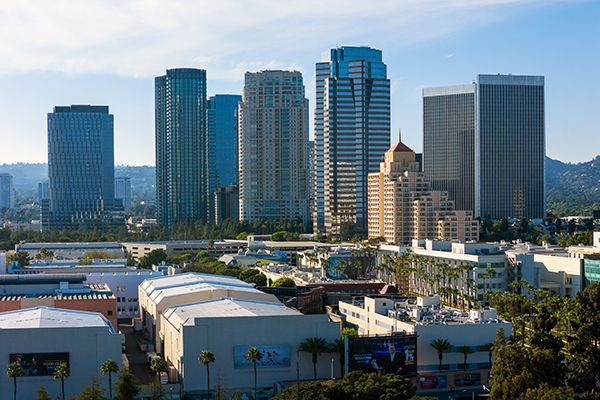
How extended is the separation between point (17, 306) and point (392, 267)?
73.5 metres

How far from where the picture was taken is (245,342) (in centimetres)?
6575

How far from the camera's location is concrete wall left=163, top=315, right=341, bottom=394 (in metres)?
64.2

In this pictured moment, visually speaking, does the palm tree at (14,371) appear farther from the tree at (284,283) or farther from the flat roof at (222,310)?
the tree at (284,283)

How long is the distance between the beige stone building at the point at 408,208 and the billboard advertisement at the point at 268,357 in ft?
314

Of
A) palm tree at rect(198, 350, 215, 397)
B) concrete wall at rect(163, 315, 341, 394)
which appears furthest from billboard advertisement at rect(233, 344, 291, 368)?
palm tree at rect(198, 350, 215, 397)

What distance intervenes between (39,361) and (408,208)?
11544cm

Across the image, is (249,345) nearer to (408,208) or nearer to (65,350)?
(65,350)

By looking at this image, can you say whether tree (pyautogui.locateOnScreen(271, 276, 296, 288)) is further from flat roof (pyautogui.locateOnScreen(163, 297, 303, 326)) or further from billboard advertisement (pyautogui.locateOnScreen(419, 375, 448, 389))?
billboard advertisement (pyautogui.locateOnScreen(419, 375, 448, 389))

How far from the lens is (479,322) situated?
234 ft

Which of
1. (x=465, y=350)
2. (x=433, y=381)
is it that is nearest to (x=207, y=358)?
(x=433, y=381)

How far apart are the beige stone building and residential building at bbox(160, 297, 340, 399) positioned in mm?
94396

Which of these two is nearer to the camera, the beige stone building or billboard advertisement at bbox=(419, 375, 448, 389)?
billboard advertisement at bbox=(419, 375, 448, 389)

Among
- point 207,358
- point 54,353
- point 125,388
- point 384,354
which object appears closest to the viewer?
point 125,388

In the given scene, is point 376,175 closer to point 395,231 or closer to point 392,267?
point 395,231
